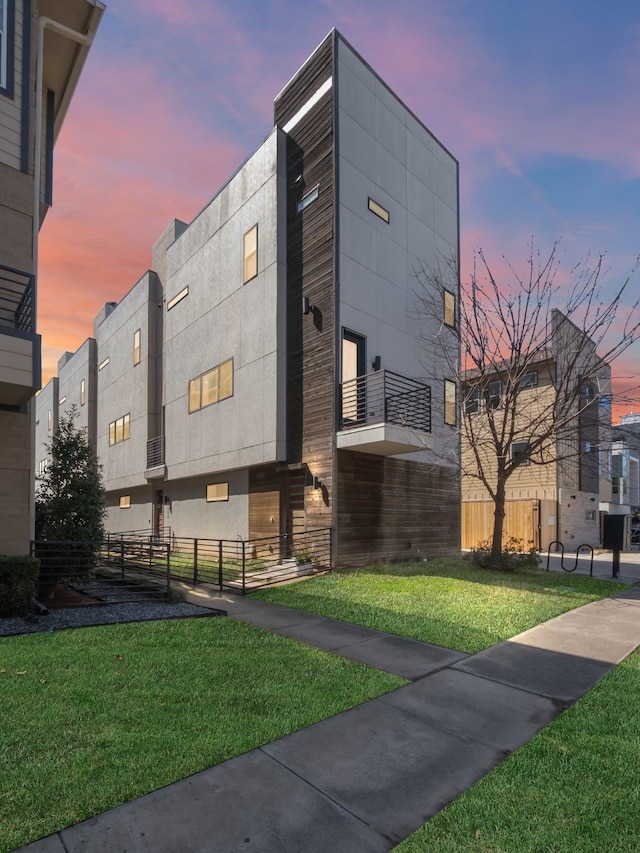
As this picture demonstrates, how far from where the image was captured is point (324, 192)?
563 inches

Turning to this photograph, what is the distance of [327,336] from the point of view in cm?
1378

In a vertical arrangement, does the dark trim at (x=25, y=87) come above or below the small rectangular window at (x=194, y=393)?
above

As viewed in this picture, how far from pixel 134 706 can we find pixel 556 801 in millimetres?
3346

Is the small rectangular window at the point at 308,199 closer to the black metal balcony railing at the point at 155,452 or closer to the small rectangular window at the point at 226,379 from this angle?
the small rectangular window at the point at 226,379

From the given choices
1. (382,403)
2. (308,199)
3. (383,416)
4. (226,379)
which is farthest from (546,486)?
(308,199)

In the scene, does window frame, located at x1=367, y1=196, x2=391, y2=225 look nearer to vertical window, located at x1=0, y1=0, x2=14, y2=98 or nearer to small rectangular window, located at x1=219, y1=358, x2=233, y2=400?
small rectangular window, located at x1=219, y1=358, x2=233, y2=400

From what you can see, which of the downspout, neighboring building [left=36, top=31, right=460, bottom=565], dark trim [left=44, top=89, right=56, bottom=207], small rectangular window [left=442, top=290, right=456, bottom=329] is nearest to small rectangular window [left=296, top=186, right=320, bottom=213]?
neighboring building [left=36, top=31, right=460, bottom=565]

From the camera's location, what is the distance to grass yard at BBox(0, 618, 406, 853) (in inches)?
125

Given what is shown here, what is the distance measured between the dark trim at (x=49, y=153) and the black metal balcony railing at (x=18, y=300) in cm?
318

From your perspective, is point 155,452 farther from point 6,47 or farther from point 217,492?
point 6,47

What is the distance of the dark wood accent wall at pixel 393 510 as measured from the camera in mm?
13500

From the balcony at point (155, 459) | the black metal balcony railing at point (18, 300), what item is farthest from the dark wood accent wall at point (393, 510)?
the balcony at point (155, 459)

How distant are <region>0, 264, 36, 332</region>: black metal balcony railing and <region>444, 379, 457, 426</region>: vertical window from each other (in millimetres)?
12783

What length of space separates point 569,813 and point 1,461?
30.6 feet
